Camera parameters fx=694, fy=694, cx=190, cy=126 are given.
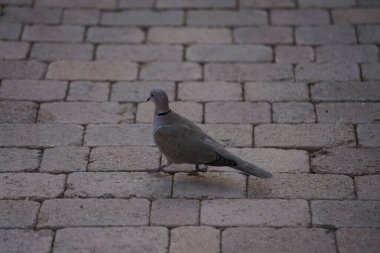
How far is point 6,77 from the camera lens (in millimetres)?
6000

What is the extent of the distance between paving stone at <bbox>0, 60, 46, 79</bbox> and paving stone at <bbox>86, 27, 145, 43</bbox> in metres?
0.61

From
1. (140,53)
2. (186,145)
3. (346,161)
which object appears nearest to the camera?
(186,145)

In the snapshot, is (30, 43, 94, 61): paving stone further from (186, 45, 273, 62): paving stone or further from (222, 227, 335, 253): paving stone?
(222, 227, 335, 253): paving stone

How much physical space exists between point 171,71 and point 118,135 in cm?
98

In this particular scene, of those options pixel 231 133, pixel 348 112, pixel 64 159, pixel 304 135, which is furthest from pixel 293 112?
pixel 64 159

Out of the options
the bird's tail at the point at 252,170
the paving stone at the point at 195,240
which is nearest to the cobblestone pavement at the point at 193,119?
the paving stone at the point at 195,240

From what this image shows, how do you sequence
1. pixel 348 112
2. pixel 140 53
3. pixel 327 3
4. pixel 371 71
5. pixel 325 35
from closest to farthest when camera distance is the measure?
pixel 348 112
pixel 371 71
pixel 140 53
pixel 325 35
pixel 327 3

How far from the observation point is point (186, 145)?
4762mm

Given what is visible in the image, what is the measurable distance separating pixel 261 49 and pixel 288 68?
0.37m

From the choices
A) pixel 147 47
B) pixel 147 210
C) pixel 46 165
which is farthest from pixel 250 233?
pixel 147 47

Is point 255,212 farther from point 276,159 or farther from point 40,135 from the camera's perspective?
point 40,135

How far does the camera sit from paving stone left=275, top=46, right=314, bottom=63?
6.18m

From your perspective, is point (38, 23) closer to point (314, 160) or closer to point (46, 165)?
point (46, 165)

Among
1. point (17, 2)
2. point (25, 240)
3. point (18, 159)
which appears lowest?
point (17, 2)
